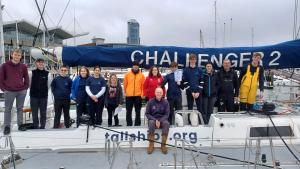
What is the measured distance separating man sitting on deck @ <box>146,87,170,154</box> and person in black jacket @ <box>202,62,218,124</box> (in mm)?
1084

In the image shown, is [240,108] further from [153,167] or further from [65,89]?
[65,89]

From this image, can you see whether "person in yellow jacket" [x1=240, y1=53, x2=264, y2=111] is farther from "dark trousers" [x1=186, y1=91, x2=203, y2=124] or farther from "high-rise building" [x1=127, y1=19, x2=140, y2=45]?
"high-rise building" [x1=127, y1=19, x2=140, y2=45]

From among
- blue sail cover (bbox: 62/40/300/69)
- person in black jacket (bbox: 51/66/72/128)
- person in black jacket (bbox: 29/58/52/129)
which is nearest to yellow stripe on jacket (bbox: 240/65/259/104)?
blue sail cover (bbox: 62/40/300/69)

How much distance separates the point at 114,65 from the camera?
23.0ft

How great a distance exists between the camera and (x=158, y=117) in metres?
5.99

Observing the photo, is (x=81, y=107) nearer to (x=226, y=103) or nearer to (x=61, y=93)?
(x=61, y=93)

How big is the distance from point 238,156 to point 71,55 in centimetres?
346

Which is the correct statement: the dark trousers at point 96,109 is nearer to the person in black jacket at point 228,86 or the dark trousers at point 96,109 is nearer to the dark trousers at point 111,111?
the dark trousers at point 111,111

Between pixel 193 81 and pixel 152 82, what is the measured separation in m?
0.72

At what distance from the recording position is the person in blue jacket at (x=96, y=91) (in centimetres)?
681

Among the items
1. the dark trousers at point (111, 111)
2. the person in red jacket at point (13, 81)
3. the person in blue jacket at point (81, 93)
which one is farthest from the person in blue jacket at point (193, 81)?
the person in red jacket at point (13, 81)

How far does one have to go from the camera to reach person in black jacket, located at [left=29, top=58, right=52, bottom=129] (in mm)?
6613

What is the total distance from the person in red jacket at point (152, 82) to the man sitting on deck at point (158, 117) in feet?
2.18

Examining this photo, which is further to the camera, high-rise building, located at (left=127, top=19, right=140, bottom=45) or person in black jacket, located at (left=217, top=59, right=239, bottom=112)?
high-rise building, located at (left=127, top=19, right=140, bottom=45)
